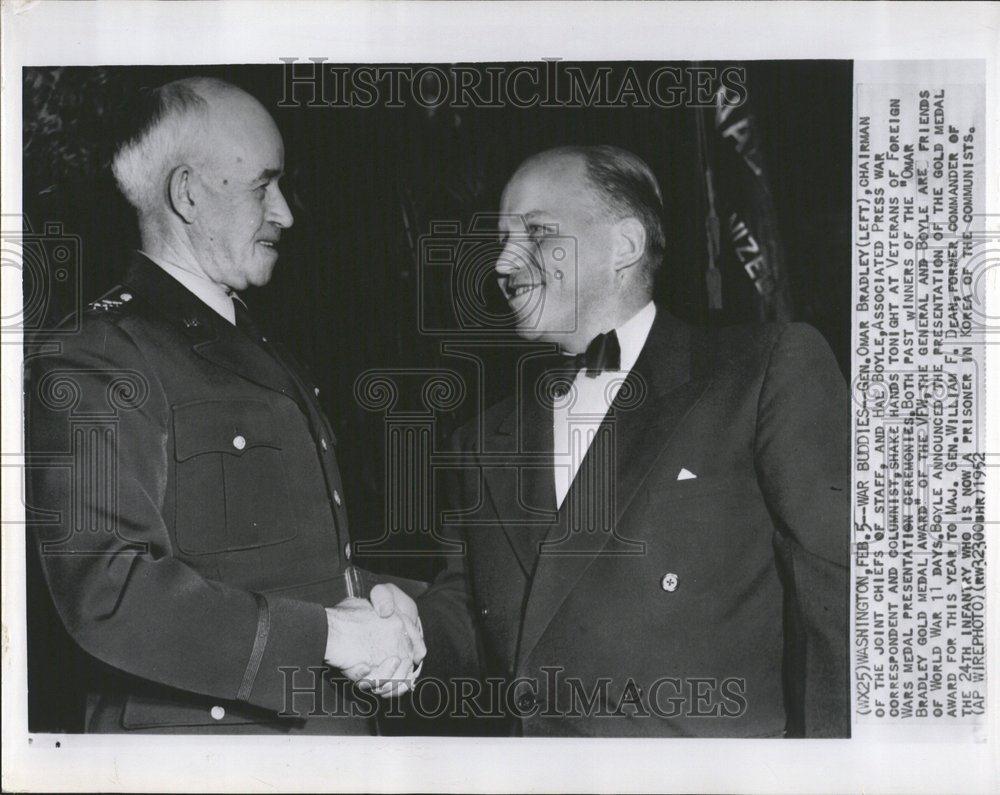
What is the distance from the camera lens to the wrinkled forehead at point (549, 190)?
2711 mm

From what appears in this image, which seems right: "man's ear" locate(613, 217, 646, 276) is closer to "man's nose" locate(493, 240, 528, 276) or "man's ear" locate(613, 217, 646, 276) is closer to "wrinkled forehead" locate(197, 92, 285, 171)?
"man's nose" locate(493, 240, 528, 276)

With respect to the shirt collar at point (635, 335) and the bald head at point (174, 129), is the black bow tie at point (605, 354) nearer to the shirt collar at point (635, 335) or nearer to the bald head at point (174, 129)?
the shirt collar at point (635, 335)

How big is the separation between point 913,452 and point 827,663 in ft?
2.02

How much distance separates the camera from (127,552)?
8.75 feet

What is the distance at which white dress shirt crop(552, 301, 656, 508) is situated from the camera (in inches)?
107

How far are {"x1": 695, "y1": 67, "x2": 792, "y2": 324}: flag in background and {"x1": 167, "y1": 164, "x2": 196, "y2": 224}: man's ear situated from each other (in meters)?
1.37

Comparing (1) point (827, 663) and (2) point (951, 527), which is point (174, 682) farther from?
(2) point (951, 527)

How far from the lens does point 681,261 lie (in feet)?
8.88

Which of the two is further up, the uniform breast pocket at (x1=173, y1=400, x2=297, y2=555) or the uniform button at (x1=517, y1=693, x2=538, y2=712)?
the uniform breast pocket at (x1=173, y1=400, x2=297, y2=555)

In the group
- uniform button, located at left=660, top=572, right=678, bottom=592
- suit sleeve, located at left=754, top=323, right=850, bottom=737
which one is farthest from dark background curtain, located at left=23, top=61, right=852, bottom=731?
uniform button, located at left=660, top=572, right=678, bottom=592

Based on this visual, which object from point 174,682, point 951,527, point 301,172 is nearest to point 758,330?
point 951,527

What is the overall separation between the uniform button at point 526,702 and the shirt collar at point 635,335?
3.00 ft

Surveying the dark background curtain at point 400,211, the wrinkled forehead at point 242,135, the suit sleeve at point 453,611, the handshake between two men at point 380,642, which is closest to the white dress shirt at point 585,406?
the dark background curtain at point 400,211

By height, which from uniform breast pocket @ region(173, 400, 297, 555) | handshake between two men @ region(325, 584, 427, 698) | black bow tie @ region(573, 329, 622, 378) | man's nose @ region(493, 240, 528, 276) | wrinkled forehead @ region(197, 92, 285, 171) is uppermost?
wrinkled forehead @ region(197, 92, 285, 171)
